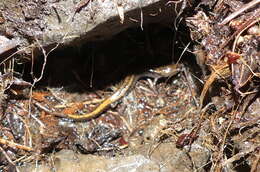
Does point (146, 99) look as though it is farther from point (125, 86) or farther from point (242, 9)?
point (242, 9)

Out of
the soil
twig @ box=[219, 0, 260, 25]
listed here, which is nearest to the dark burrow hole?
the soil

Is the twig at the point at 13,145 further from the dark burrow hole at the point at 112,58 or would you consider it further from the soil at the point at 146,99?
the dark burrow hole at the point at 112,58

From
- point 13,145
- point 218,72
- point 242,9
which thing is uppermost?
point 242,9

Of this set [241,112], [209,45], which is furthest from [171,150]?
[209,45]

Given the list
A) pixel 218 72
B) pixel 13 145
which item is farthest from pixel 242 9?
pixel 13 145

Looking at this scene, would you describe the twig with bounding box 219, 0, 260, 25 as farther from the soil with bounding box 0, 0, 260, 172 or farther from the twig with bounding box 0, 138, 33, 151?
the twig with bounding box 0, 138, 33, 151

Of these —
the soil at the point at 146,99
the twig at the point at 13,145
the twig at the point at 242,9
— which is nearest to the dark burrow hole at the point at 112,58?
the soil at the point at 146,99
